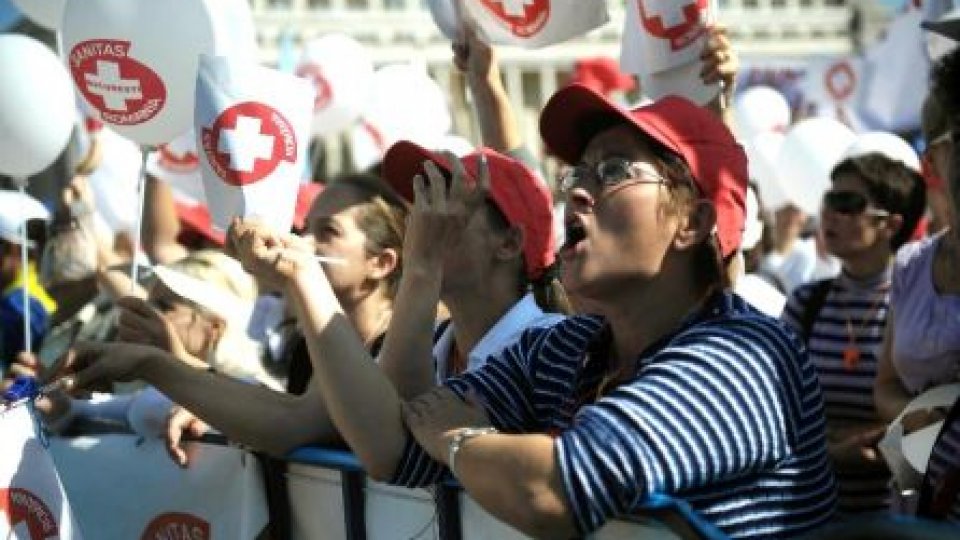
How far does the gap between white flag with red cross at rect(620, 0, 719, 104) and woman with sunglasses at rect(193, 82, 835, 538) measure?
1327 millimetres

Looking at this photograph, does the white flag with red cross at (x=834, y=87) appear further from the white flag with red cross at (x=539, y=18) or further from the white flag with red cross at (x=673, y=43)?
the white flag with red cross at (x=539, y=18)

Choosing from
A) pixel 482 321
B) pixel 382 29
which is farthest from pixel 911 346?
pixel 382 29

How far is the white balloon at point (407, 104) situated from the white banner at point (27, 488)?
19.1 feet

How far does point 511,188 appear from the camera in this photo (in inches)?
156

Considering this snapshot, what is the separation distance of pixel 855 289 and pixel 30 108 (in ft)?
9.24

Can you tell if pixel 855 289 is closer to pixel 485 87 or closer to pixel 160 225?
pixel 485 87

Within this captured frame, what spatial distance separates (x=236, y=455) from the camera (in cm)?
418

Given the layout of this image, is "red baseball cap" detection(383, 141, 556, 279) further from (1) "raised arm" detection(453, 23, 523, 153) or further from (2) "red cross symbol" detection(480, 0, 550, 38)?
(1) "raised arm" detection(453, 23, 523, 153)

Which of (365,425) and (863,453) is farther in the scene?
(863,453)

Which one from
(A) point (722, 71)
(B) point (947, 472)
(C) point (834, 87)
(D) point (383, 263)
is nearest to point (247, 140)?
(D) point (383, 263)

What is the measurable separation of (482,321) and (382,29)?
4200 centimetres

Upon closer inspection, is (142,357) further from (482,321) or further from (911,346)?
(911,346)

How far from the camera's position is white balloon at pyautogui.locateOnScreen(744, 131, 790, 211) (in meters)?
10.2

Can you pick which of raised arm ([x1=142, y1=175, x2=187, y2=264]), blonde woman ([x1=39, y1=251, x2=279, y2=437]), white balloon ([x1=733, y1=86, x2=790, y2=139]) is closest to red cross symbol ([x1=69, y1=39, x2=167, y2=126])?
blonde woman ([x1=39, y1=251, x2=279, y2=437])
